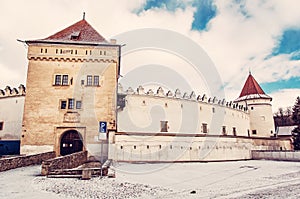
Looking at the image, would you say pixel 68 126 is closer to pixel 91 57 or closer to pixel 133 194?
pixel 91 57

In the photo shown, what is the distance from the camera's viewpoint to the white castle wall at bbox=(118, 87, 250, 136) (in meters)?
23.3

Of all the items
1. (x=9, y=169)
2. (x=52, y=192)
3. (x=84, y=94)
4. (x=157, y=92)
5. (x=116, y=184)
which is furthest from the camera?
(x=157, y=92)

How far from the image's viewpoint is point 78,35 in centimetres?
1773

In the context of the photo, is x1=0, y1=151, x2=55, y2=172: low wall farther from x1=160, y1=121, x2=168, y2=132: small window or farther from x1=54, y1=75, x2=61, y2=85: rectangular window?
x1=160, y1=121, x2=168, y2=132: small window

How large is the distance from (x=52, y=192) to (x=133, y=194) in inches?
87.7

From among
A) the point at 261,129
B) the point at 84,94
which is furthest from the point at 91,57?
the point at 261,129

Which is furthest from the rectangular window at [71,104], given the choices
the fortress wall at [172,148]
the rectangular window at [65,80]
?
the fortress wall at [172,148]

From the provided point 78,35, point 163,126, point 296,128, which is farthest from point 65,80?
point 296,128

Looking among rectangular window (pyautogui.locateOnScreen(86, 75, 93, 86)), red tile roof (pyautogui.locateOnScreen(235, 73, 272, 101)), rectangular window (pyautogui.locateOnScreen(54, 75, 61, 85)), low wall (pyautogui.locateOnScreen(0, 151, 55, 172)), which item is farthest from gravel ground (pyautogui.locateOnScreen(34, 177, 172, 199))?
red tile roof (pyautogui.locateOnScreen(235, 73, 272, 101))

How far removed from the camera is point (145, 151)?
14.4 m

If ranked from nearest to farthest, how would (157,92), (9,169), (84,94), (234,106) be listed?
(9,169) → (84,94) → (157,92) → (234,106)

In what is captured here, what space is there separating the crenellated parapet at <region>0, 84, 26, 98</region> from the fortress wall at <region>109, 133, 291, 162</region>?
615 inches

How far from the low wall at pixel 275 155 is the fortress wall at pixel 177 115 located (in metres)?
8.78

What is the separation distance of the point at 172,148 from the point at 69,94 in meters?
8.34
